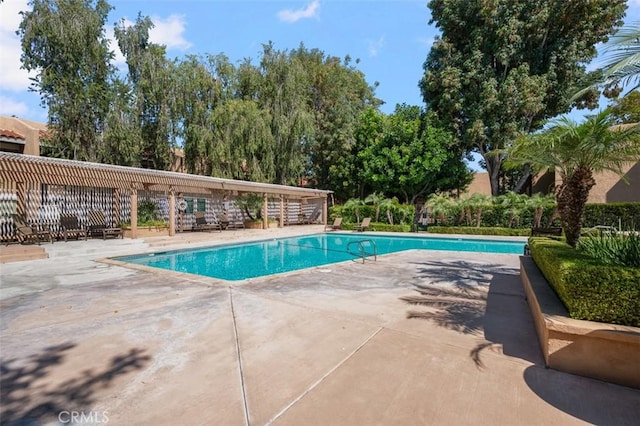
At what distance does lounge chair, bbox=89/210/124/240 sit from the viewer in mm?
12789

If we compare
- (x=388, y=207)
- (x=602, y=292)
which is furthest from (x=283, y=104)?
(x=602, y=292)

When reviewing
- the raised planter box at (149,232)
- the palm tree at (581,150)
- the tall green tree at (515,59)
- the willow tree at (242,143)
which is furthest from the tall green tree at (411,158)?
the palm tree at (581,150)

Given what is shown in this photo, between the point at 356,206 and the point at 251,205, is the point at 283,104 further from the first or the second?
the point at 356,206

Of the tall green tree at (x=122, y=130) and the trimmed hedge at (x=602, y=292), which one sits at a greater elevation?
the tall green tree at (x=122, y=130)

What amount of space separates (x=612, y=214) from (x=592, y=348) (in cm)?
1814

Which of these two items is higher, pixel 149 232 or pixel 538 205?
pixel 538 205

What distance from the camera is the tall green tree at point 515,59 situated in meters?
18.5

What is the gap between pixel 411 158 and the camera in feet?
73.2

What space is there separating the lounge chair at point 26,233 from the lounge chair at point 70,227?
0.52 meters

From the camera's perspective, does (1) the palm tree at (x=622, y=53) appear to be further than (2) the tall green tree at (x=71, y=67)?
No

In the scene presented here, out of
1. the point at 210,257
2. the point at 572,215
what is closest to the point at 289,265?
the point at 210,257

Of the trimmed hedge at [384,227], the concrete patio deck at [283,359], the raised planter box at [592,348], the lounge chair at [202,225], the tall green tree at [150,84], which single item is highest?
the tall green tree at [150,84]

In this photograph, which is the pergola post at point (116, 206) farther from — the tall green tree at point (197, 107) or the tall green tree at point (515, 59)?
the tall green tree at point (515, 59)

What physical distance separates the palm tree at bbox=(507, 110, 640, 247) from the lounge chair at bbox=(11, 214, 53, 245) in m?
14.6
